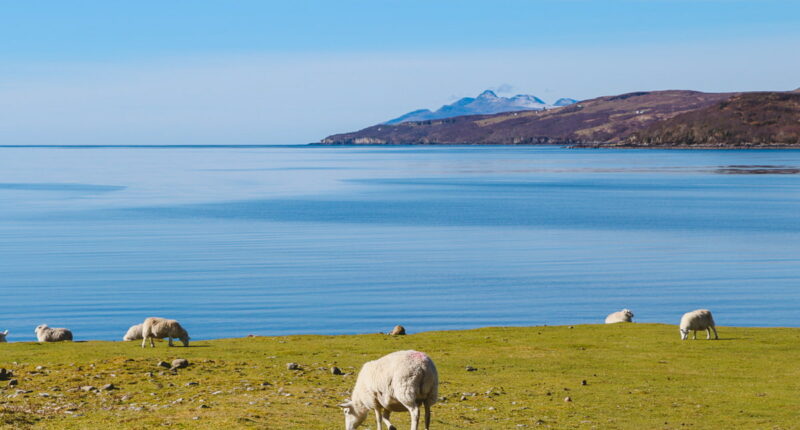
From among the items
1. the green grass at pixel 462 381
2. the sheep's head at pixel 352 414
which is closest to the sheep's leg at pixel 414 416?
the sheep's head at pixel 352 414

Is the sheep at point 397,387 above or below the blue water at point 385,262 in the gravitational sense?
above

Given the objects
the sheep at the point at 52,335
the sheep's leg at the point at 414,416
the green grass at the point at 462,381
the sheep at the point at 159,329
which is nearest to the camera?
the sheep's leg at the point at 414,416

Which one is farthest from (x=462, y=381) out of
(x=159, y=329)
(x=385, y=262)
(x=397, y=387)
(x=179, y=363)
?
(x=385, y=262)

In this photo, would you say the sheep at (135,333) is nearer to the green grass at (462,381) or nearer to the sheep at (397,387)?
the green grass at (462,381)

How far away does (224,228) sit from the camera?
87.9 meters

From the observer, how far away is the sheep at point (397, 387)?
14422mm

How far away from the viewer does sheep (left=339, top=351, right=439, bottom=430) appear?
568 inches

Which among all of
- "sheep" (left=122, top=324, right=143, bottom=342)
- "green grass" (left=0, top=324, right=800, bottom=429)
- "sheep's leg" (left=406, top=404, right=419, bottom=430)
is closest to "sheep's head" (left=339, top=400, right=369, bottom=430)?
"green grass" (left=0, top=324, right=800, bottom=429)

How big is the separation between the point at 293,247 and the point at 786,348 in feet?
168

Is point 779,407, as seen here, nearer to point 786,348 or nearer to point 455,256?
point 786,348

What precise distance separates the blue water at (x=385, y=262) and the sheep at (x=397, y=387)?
79.1 ft

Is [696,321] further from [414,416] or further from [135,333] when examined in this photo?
[135,333]

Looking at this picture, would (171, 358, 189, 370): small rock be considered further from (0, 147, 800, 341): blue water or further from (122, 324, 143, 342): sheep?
(0, 147, 800, 341): blue water

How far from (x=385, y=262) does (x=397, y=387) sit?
164ft
